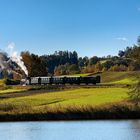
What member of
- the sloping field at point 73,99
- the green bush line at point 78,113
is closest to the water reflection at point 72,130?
the green bush line at point 78,113

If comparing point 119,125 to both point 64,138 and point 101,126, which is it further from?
point 64,138

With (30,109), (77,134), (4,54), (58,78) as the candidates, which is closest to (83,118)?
(30,109)

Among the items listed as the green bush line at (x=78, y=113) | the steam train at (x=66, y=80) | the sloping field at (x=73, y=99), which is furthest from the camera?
the steam train at (x=66, y=80)

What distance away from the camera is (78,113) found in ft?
194

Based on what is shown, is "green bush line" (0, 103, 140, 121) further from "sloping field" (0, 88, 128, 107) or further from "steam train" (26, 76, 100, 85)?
"steam train" (26, 76, 100, 85)

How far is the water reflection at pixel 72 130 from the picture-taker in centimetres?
4506

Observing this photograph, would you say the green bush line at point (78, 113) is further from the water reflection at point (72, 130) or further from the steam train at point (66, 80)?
the steam train at point (66, 80)

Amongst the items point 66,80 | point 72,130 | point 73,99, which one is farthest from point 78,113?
point 66,80

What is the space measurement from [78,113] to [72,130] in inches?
351

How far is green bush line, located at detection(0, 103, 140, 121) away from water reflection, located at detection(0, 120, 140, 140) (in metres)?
2.44

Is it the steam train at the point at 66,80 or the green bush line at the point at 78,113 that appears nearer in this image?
the green bush line at the point at 78,113

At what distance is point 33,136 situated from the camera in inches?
1853

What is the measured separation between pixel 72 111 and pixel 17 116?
19.5 feet

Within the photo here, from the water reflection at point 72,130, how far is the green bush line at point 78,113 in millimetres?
2435
